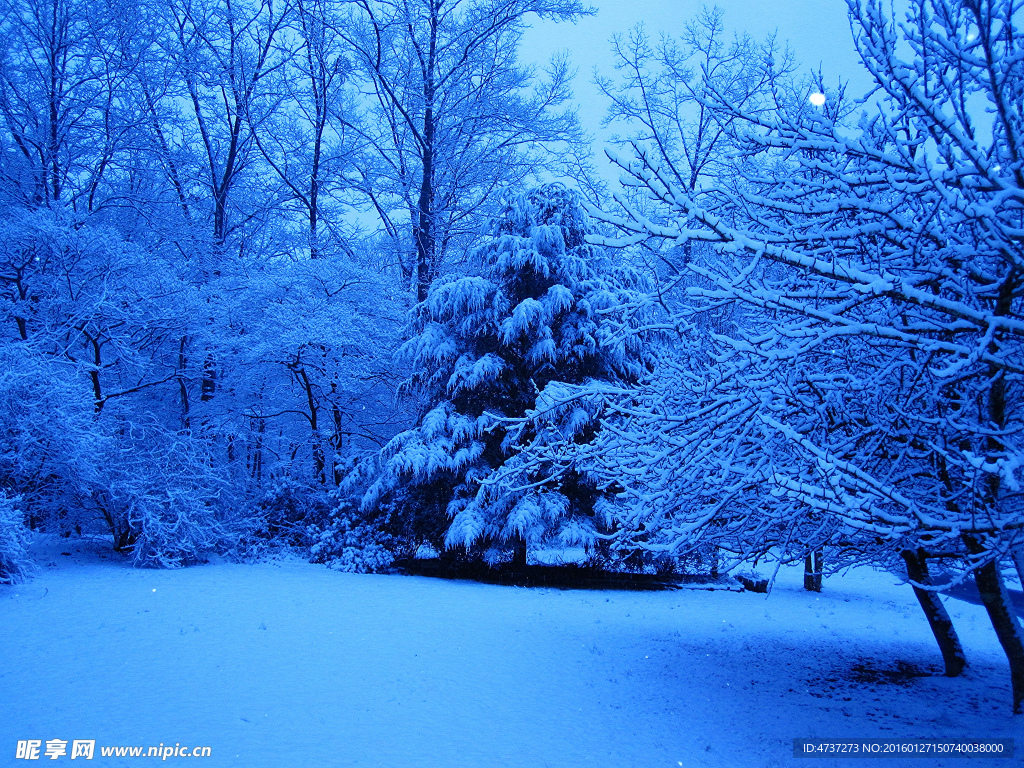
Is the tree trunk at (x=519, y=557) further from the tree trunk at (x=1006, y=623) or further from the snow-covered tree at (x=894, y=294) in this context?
the tree trunk at (x=1006, y=623)

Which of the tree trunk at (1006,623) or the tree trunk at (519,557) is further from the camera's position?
the tree trunk at (519,557)

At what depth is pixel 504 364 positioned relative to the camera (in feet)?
34.8

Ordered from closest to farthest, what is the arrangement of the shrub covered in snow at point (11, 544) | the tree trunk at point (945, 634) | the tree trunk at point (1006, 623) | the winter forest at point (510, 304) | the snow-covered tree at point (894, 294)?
the snow-covered tree at point (894, 294) → the winter forest at point (510, 304) → the tree trunk at point (1006, 623) → the tree trunk at point (945, 634) → the shrub covered in snow at point (11, 544)

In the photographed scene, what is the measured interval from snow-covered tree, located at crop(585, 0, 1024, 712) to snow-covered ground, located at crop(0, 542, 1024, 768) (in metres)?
0.80

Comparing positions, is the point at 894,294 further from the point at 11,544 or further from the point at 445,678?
the point at 11,544

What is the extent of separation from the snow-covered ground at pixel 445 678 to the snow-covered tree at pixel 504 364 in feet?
5.33

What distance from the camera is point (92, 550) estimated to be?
1034 centimetres

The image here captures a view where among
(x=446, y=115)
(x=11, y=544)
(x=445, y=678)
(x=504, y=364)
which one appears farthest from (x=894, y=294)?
(x=446, y=115)

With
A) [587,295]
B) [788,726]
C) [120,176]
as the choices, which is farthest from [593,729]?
[120,176]

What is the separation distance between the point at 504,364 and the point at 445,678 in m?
6.02

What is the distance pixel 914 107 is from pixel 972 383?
1.77 metres

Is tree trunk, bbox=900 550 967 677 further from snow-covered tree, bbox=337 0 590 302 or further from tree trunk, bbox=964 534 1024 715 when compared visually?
snow-covered tree, bbox=337 0 590 302

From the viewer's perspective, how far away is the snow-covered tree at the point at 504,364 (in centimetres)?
998

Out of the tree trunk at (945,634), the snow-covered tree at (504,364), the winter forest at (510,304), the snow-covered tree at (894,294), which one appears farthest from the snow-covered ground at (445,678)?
the snow-covered tree at (504,364)
